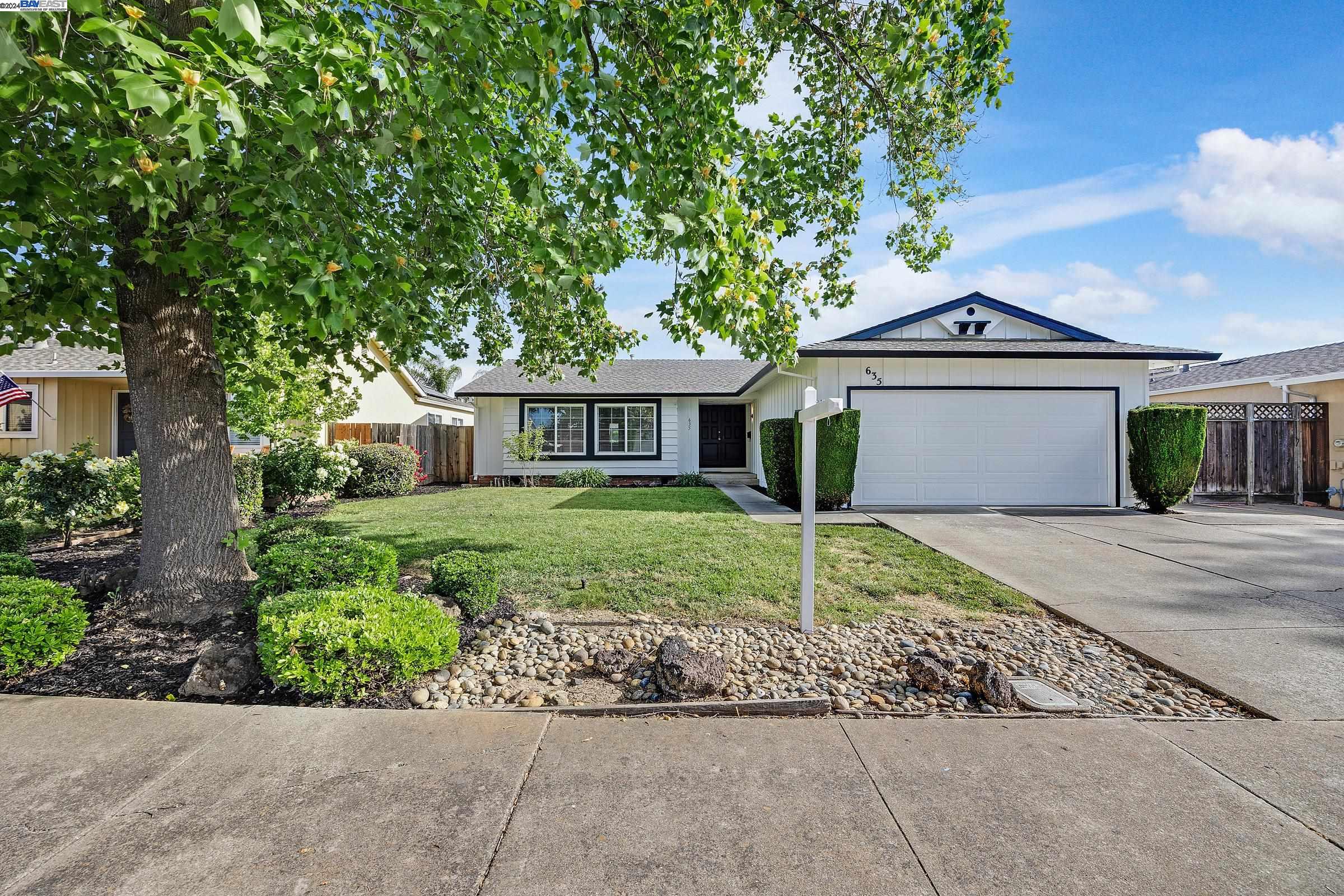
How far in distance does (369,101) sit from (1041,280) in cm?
1537

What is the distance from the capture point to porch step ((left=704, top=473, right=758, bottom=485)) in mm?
15828

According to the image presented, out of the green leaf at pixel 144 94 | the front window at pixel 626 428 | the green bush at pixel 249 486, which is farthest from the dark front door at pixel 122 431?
the green leaf at pixel 144 94

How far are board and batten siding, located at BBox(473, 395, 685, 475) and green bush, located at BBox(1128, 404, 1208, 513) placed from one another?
10408mm

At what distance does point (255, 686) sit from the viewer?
10.6 ft

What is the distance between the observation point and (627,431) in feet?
55.0

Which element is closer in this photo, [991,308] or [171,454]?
[171,454]

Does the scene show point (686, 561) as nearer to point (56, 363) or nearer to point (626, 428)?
point (626, 428)

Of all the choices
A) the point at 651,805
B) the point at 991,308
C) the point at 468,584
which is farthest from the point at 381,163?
the point at 991,308

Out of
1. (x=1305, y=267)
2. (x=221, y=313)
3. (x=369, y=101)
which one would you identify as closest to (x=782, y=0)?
(x=369, y=101)

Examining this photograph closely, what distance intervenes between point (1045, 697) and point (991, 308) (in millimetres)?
10098

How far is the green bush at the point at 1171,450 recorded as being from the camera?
31.3 ft

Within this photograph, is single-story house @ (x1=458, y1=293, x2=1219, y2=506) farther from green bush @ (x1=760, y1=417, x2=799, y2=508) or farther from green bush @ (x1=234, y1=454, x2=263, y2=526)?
green bush @ (x1=234, y1=454, x2=263, y2=526)

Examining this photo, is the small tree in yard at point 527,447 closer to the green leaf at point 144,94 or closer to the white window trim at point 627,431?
the white window trim at point 627,431

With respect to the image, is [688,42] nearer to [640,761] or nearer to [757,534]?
[640,761]
